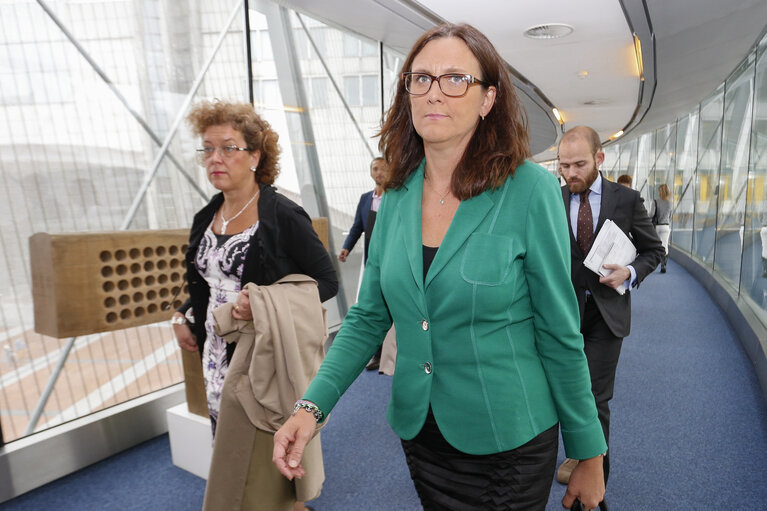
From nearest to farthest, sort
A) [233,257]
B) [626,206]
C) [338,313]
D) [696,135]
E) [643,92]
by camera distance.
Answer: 1. [233,257]
2. [626,206]
3. [338,313]
4. [643,92]
5. [696,135]

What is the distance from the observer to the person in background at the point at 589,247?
8.27 ft

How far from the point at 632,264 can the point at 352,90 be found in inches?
178

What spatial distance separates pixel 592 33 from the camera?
5824 millimetres

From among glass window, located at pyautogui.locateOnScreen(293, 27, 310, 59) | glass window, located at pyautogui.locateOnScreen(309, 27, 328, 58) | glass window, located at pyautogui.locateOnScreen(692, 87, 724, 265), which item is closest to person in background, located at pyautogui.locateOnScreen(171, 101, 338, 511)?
glass window, located at pyautogui.locateOnScreen(293, 27, 310, 59)

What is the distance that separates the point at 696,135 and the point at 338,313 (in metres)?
9.92

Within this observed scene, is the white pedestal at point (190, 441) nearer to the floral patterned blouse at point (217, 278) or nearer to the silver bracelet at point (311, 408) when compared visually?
the floral patterned blouse at point (217, 278)

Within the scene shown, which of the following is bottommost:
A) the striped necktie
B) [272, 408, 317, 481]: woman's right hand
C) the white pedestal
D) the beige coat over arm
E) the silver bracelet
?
the white pedestal

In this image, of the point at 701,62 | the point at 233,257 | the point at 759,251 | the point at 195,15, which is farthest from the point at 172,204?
the point at 701,62

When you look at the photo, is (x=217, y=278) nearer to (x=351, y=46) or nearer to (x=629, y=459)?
(x=629, y=459)

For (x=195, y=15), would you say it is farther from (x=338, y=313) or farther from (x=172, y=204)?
(x=338, y=313)

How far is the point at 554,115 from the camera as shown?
1207 cm

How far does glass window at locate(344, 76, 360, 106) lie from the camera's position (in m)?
6.18

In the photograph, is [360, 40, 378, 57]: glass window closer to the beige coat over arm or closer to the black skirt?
the beige coat over arm

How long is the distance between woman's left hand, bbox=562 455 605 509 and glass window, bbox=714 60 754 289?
253 inches
